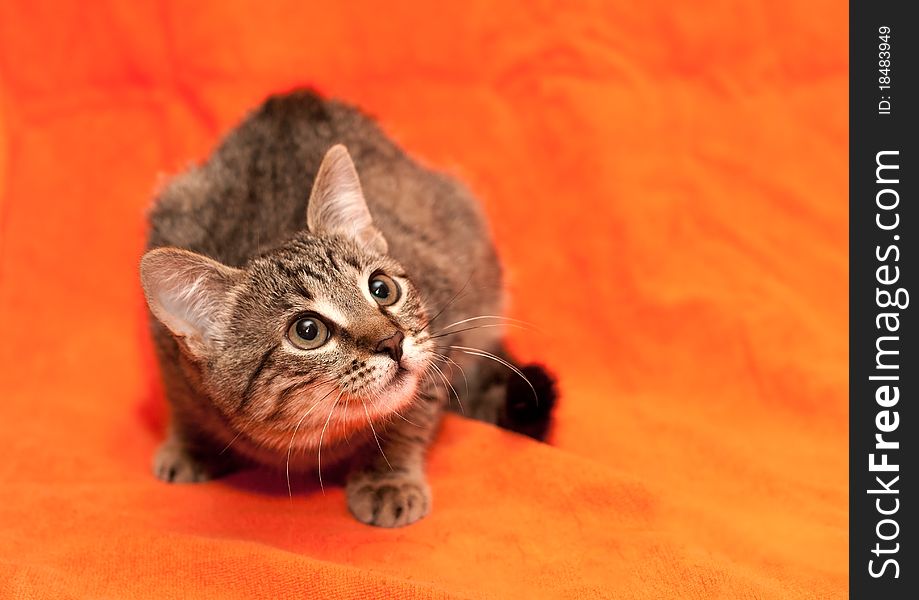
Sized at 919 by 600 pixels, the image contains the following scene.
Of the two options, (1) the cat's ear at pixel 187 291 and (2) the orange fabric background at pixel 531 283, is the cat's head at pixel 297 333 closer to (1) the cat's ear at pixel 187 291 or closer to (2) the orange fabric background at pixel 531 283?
(1) the cat's ear at pixel 187 291

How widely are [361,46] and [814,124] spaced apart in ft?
4.92

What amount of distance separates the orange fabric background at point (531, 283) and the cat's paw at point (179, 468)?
55 millimetres

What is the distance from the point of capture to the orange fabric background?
1.53 m

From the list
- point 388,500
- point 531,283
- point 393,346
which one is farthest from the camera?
point 531,283

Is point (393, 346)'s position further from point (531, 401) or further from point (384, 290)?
point (531, 401)

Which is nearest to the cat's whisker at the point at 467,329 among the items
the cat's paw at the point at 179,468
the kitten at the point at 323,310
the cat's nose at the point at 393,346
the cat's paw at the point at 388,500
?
the kitten at the point at 323,310

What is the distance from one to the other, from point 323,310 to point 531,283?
113 centimetres

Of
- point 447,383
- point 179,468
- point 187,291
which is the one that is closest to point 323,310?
point 187,291

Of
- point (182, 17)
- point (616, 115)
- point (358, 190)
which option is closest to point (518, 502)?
point (358, 190)

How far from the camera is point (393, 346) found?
1.43m

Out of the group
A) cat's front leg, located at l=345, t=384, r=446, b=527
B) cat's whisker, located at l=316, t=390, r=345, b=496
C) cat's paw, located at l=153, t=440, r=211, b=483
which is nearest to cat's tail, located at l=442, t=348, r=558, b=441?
cat's front leg, located at l=345, t=384, r=446, b=527

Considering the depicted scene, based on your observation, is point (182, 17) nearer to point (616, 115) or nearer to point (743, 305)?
point (616, 115)

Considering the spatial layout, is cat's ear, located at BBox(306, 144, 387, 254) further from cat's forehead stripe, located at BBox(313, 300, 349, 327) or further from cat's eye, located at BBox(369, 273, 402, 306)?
cat's forehead stripe, located at BBox(313, 300, 349, 327)

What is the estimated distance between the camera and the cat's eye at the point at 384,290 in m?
1.57
